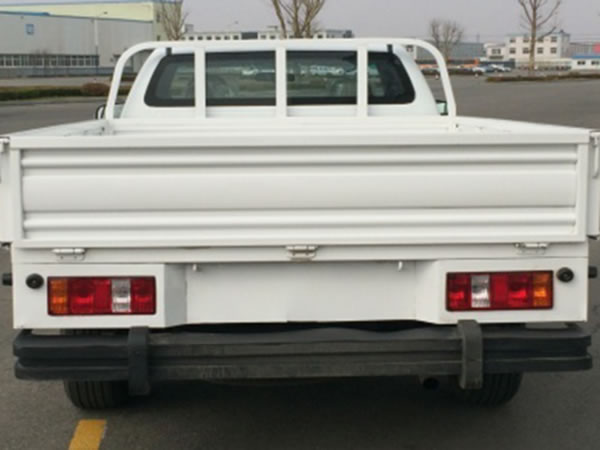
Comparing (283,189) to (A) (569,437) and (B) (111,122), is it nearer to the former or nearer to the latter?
(A) (569,437)

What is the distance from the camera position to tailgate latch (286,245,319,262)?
3654mm

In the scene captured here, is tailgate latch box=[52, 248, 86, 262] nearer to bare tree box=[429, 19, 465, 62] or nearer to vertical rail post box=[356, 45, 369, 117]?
vertical rail post box=[356, 45, 369, 117]

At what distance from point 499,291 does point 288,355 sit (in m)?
0.91

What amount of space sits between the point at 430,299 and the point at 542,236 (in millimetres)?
516

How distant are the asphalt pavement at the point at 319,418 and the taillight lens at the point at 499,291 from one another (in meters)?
0.95

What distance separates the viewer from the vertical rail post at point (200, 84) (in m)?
6.16

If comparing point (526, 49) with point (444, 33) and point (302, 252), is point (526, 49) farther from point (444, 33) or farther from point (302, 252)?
point (302, 252)

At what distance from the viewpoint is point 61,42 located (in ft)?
316

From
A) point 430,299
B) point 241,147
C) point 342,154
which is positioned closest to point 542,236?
point 430,299

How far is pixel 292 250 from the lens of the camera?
3.66 m

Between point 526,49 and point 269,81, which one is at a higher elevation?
point 526,49

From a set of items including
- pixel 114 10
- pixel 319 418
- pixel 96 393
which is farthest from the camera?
pixel 114 10

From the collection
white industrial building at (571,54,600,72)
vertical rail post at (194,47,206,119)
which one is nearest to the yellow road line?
vertical rail post at (194,47,206,119)

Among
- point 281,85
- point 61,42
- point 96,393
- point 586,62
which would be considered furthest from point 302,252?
point 586,62
